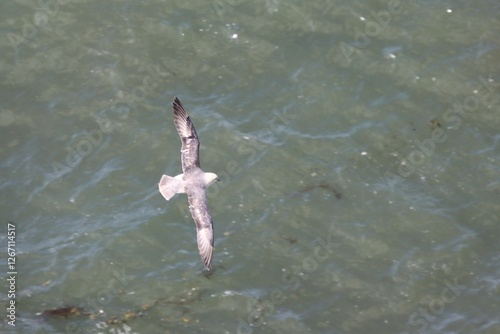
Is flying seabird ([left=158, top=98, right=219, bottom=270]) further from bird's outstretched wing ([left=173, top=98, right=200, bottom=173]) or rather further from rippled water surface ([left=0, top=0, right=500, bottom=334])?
rippled water surface ([left=0, top=0, right=500, bottom=334])

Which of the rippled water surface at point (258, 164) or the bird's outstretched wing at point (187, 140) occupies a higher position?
the bird's outstretched wing at point (187, 140)

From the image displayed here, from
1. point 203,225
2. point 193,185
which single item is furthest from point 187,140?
point 203,225

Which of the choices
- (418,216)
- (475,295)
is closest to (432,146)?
(418,216)

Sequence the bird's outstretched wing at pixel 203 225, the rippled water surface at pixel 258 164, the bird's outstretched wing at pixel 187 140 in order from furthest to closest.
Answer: the bird's outstretched wing at pixel 187 140
the rippled water surface at pixel 258 164
the bird's outstretched wing at pixel 203 225

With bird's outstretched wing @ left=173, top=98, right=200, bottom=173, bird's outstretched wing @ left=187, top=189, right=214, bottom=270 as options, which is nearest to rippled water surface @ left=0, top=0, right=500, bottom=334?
bird's outstretched wing @ left=187, top=189, right=214, bottom=270

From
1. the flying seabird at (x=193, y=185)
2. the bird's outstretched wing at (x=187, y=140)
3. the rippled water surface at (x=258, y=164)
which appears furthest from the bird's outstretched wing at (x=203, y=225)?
the rippled water surface at (x=258, y=164)

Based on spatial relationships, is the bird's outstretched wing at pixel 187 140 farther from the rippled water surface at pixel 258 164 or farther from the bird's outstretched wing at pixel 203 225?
the rippled water surface at pixel 258 164

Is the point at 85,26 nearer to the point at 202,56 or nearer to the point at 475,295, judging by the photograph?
the point at 202,56

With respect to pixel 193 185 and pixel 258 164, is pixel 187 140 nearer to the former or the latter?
pixel 193 185
